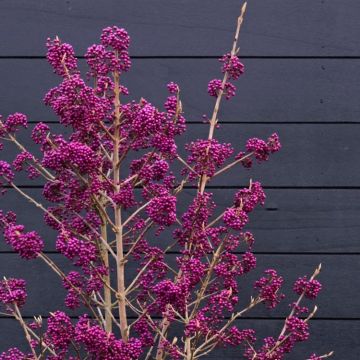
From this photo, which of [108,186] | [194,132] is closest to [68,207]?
[108,186]

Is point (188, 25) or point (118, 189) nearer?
point (118, 189)

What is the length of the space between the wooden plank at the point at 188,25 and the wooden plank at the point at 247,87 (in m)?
0.03

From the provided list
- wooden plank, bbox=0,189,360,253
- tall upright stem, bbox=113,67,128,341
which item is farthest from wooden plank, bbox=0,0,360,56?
tall upright stem, bbox=113,67,128,341

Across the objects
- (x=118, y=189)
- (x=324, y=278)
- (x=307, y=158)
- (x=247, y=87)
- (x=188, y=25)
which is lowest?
(x=324, y=278)

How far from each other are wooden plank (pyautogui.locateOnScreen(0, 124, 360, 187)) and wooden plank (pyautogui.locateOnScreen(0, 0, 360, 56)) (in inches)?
7.9

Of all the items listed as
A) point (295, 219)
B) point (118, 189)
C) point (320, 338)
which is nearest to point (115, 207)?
point (118, 189)

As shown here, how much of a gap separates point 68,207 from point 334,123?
89 centimetres

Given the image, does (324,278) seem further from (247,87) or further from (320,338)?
(247,87)

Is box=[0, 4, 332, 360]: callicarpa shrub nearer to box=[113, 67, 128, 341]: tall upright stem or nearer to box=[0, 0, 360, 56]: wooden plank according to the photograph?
box=[113, 67, 128, 341]: tall upright stem

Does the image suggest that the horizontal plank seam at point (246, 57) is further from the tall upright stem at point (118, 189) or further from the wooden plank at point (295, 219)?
the tall upright stem at point (118, 189)

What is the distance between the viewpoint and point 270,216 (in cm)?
223

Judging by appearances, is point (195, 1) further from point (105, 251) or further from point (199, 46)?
point (105, 251)

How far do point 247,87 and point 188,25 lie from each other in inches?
8.8

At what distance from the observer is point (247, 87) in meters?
2.25
